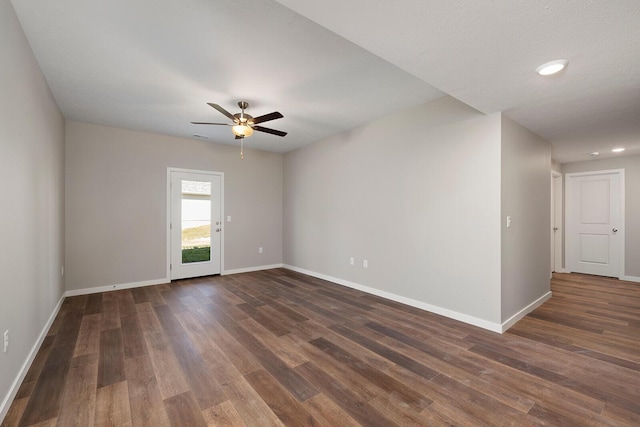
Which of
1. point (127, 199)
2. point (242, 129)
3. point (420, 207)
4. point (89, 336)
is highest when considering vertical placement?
point (242, 129)

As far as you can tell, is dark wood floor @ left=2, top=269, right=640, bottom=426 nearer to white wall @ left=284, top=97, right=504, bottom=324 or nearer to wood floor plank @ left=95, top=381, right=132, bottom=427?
wood floor plank @ left=95, top=381, right=132, bottom=427

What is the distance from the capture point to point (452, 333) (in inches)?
115

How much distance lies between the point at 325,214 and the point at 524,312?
326 cm

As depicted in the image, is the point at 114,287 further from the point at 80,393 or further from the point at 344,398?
the point at 344,398

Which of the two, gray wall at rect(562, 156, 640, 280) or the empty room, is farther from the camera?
gray wall at rect(562, 156, 640, 280)

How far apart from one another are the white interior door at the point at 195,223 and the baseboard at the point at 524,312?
482 cm

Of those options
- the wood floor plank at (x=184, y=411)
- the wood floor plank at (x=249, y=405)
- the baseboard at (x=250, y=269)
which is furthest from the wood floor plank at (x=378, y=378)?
the baseboard at (x=250, y=269)

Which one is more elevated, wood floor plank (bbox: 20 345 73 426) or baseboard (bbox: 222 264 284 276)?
baseboard (bbox: 222 264 284 276)

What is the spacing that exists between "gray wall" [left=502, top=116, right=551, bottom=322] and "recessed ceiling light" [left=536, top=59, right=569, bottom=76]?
882 mm

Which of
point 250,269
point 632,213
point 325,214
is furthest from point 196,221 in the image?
point 632,213

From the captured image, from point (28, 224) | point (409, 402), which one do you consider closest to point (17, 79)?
point (28, 224)

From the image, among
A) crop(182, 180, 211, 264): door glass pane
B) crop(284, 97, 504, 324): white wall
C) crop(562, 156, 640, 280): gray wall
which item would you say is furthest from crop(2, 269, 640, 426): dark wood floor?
crop(562, 156, 640, 280): gray wall

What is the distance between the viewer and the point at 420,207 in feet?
12.0

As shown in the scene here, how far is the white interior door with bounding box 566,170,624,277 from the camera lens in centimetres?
538
